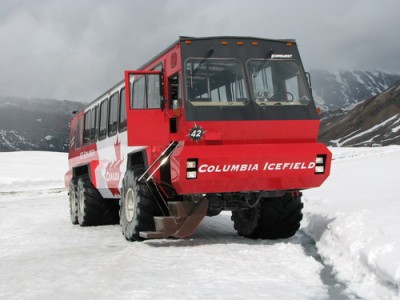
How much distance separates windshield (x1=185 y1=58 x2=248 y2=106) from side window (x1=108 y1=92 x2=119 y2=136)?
10.4 ft

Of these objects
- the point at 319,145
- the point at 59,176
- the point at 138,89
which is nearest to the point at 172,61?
the point at 138,89

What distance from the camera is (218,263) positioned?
6.93 m

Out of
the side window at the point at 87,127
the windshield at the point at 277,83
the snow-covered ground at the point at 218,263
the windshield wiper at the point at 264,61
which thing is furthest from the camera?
the side window at the point at 87,127

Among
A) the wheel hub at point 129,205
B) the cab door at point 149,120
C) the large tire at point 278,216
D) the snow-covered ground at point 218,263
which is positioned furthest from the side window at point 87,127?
the large tire at point 278,216

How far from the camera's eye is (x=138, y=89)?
9438 millimetres

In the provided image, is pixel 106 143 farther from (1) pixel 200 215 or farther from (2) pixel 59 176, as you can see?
(2) pixel 59 176

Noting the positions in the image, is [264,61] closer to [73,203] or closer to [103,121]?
[103,121]

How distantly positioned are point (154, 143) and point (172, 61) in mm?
1235

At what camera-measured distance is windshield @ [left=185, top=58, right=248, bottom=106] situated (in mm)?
8219

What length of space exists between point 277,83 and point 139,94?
88.3 inches

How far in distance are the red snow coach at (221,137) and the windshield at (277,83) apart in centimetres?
2

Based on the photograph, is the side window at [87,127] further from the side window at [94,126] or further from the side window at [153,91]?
the side window at [153,91]

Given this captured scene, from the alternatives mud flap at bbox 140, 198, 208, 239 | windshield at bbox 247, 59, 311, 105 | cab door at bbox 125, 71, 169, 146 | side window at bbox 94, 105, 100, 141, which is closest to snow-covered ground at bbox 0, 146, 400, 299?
mud flap at bbox 140, 198, 208, 239

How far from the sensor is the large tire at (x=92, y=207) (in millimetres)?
12992
